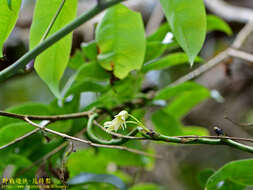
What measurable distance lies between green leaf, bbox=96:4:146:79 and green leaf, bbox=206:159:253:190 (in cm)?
18

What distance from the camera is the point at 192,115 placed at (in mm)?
1318

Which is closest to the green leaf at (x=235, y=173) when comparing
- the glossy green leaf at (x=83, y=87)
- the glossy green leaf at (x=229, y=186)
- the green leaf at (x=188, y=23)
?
the glossy green leaf at (x=229, y=186)

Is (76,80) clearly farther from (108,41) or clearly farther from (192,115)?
(192,115)

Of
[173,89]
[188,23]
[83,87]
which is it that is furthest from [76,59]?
[188,23]

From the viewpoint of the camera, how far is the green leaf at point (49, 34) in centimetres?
37

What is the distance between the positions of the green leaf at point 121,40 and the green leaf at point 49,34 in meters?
0.07

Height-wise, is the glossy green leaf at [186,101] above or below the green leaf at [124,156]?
above

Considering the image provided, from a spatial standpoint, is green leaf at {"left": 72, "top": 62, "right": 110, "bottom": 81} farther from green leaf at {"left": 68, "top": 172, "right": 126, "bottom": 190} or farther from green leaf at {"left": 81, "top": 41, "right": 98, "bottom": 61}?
green leaf at {"left": 68, "top": 172, "right": 126, "bottom": 190}

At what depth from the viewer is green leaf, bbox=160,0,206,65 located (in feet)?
1.18

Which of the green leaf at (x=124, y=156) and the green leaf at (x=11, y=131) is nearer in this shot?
the green leaf at (x=11, y=131)

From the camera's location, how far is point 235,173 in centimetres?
40

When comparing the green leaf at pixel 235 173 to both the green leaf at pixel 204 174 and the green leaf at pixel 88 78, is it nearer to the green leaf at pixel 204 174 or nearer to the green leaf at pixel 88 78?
the green leaf at pixel 204 174

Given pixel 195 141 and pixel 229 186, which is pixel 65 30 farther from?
pixel 229 186

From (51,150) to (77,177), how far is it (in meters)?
0.07
